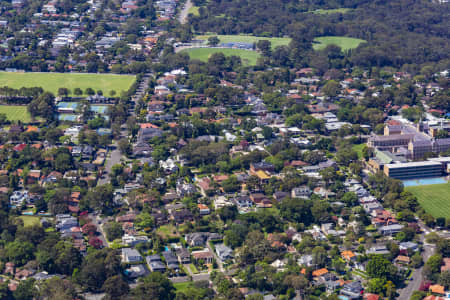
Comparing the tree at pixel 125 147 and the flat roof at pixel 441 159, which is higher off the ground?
the tree at pixel 125 147

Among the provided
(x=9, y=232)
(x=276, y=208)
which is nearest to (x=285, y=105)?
(x=276, y=208)

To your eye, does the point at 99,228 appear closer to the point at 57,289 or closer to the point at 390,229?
the point at 57,289

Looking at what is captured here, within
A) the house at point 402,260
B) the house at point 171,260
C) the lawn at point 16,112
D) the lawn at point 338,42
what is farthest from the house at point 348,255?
the lawn at point 338,42

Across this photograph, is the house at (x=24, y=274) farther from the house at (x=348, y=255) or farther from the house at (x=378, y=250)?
the house at (x=378, y=250)

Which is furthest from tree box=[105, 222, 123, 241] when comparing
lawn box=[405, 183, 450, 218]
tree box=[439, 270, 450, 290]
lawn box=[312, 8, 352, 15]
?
lawn box=[312, 8, 352, 15]

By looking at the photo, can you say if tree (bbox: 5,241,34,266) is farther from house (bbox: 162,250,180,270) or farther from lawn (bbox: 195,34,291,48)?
lawn (bbox: 195,34,291,48)
